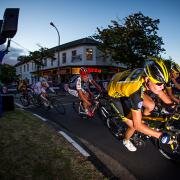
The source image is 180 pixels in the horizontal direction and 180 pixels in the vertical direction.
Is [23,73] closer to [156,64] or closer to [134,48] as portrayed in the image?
[134,48]

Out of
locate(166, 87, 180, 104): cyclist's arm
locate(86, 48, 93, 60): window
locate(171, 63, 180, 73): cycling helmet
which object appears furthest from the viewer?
locate(86, 48, 93, 60): window

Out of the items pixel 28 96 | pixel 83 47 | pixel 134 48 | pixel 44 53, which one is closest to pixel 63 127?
pixel 28 96

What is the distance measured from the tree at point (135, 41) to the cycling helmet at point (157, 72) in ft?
118

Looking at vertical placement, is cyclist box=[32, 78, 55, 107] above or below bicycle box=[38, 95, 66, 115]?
above

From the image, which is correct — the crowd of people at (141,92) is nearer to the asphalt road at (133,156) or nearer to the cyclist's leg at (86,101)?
the asphalt road at (133,156)

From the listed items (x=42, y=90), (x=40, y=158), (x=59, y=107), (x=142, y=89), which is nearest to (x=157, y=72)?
(x=142, y=89)

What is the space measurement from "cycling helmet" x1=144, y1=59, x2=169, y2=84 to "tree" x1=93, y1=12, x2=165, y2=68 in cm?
3605

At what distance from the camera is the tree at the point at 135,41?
1606 inches

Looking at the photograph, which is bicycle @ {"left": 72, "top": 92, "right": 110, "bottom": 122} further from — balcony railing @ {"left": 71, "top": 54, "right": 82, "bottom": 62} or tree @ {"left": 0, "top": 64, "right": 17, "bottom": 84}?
tree @ {"left": 0, "top": 64, "right": 17, "bottom": 84}

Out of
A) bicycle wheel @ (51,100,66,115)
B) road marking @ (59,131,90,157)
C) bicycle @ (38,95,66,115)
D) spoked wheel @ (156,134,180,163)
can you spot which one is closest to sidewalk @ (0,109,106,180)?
road marking @ (59,131,90,157)

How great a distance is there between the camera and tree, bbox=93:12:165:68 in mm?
40781

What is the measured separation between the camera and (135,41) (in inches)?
1619

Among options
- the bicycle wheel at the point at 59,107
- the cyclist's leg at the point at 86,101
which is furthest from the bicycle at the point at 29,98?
the cyclist's leg at the point at 86,101

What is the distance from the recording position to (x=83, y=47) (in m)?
49.4
